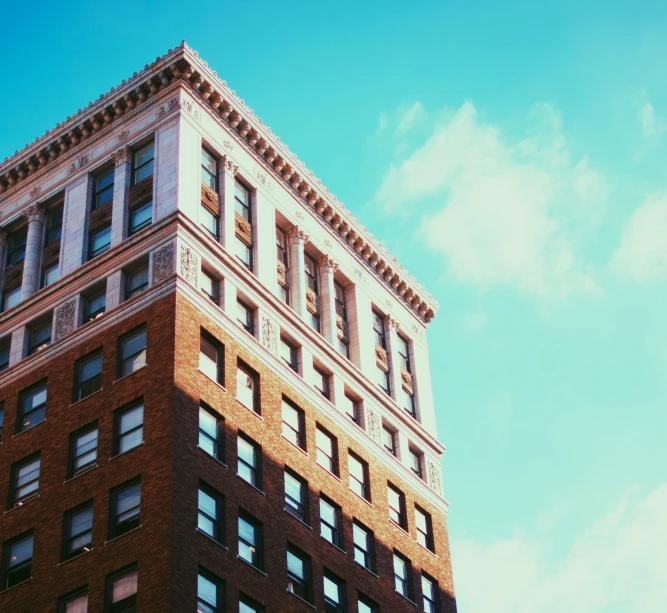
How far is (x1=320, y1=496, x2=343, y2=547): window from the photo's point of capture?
64.9 m

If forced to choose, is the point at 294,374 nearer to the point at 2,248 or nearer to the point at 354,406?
the point at 354,406

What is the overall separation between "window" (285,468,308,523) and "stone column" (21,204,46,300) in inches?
651

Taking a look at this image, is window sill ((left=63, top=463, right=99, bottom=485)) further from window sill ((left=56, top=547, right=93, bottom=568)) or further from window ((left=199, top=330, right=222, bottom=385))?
window ((left=199, top=330, right=222, bottom=385))

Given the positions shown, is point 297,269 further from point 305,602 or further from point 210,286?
point 305,602

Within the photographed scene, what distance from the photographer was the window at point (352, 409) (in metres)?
72.2

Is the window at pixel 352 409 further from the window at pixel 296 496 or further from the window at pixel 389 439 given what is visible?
the window at pixel 296 496

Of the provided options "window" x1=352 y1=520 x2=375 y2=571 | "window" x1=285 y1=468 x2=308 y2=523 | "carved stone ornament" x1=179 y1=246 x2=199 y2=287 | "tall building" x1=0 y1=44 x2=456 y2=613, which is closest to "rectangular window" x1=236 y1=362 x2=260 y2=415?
"tall building" x1=0 y1=44 x2=456 y2=613

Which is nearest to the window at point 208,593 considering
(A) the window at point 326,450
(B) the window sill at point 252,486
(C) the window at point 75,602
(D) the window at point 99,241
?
(C) the window at point 75,602

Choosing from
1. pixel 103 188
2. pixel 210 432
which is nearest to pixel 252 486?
pixel 210 432

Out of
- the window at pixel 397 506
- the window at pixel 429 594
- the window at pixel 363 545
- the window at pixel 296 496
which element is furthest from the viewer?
the window at pixel 397 506

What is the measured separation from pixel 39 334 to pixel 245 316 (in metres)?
9.95

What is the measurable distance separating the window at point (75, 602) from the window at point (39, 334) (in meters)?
15.2

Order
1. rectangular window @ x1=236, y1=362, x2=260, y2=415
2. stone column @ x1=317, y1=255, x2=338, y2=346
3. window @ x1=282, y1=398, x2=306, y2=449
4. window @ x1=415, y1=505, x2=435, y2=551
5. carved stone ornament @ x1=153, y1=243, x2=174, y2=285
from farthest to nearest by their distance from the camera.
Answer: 1. stone column @ x1=317, y1=255, x2=338, y2=346
2. window @ x1=415, y1=505, x2=435, y2=551
3. window @ x1=282, y1=398, x2=306, y2=449
4. carved stone ornament @ x1=153, y1=243, x2=174, y2=285
5. rectangular window @ x1=236, y1=362, x2=260, y2=415

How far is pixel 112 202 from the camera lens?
69875mm
